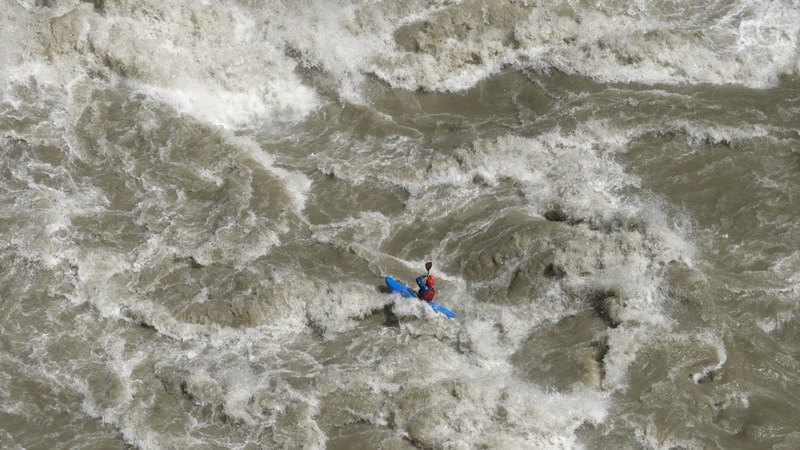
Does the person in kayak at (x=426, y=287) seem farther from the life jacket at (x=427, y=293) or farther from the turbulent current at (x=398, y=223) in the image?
the turbulent current at (x=398, y=223)

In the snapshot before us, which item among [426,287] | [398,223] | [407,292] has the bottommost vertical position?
[407,292]

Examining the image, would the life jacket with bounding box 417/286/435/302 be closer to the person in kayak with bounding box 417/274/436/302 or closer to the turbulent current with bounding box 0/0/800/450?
the person in kayak with bounding box 417/274/436/302

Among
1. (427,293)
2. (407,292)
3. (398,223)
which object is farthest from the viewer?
(398,223)

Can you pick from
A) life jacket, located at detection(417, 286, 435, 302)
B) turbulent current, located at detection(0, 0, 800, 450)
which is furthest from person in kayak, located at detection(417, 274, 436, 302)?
turbulent current, located at detection(0, 0, 800, 450)

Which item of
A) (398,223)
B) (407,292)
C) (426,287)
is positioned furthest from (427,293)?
(398,223)

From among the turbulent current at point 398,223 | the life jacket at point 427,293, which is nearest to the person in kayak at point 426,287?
the life jacket at point 427,293

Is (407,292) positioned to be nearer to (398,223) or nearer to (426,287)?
(426,287)

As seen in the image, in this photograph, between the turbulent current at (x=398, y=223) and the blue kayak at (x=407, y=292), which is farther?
the blue kayak at (x=407, y=292)

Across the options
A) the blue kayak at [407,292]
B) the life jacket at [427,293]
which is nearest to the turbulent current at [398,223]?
the blue kayak at [407,292]
